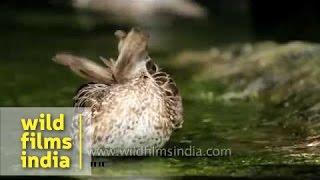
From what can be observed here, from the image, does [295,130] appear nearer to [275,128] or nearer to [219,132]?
[275,128]

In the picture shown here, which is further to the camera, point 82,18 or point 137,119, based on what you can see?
point 82,18

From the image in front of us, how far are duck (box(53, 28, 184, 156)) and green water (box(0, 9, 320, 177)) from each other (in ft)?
0.09

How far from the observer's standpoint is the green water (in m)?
1.71

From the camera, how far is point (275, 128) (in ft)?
5.84

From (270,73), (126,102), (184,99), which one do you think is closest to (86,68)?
(126,102)

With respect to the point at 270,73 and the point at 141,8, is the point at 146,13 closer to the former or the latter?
the point at 141,8

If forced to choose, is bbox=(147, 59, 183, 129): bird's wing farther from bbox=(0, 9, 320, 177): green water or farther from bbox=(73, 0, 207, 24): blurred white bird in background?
bbox=(73, 0, 207, 24): blurred white bird in background

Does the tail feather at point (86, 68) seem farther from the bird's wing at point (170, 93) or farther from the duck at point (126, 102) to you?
the bird's wing at point (170, 93)

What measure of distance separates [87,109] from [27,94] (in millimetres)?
183

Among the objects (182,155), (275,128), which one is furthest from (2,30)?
(275,128)

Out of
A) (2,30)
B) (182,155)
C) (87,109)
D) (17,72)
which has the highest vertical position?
(2,30)

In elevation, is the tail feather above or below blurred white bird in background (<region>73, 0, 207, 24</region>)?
below

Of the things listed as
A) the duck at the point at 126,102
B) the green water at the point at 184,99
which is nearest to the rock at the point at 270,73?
the green water at the point at 184,99

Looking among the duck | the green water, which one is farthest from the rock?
the duck
